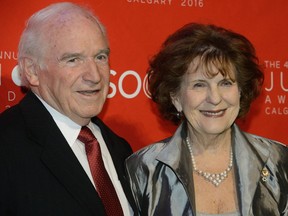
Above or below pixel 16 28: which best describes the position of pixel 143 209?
below

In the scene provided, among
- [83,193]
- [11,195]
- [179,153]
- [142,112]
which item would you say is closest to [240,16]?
[142,112]

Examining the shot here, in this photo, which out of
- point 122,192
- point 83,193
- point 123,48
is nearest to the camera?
point 83,193

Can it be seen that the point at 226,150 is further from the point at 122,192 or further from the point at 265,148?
the point at 122,192

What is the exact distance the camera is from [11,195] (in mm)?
2117

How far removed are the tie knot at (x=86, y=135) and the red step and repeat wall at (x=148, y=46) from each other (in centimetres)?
59

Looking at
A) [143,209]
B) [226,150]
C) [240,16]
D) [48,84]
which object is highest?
[240,16]

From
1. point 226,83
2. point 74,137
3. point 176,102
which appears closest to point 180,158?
point 176,102

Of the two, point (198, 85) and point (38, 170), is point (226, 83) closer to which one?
point (198, 85)

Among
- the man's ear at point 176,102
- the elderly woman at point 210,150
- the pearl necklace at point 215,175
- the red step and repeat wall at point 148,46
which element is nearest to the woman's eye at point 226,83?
the elderly woman at point 210,150

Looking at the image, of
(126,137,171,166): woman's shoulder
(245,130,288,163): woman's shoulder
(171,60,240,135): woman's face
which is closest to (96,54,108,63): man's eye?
(171,60,240,135): woman's face

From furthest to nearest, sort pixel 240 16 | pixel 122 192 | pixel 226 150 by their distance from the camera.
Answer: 1. pixel 240 16
2. pixel 226 150
3. pixel 122 192

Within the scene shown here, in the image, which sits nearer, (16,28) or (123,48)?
(16,28)

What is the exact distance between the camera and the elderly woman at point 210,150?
103 inches

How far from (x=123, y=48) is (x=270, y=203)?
45.1 inches
